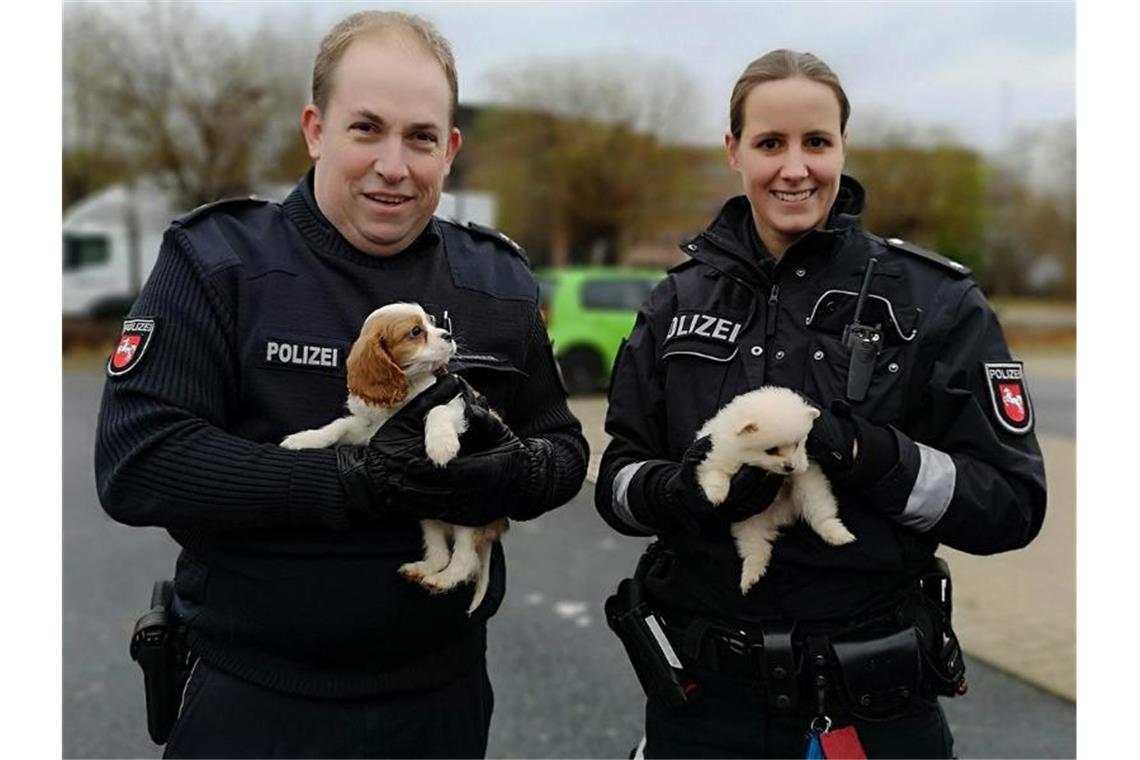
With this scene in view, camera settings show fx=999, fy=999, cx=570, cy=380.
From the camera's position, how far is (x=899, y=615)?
2.32m

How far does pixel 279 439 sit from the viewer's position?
7.24 ft

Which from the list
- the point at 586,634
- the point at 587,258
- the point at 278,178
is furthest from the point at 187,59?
the point at 586,634

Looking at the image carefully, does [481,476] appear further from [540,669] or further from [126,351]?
[540,669]

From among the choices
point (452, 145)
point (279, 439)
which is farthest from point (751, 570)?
point (452, 145)

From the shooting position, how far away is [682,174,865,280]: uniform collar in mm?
2379

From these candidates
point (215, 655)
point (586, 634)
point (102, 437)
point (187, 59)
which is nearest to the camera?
point (102, 437)

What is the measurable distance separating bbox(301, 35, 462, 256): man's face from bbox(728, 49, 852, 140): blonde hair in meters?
0.71

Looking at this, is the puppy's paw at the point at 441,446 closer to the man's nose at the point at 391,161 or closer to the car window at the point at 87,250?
the man's nose at the point at 391,161

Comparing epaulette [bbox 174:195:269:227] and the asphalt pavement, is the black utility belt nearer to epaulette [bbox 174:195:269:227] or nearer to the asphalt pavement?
the asphalt pavement

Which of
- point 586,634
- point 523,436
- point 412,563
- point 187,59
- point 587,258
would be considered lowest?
point 586,634

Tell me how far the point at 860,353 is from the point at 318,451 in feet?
3.98

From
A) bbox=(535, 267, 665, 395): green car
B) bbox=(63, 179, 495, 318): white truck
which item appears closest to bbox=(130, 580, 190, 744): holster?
bbox=(535, 267, 665, 395): green car

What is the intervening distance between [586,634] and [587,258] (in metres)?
20.4

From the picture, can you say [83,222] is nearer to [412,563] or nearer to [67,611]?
[67,611]
